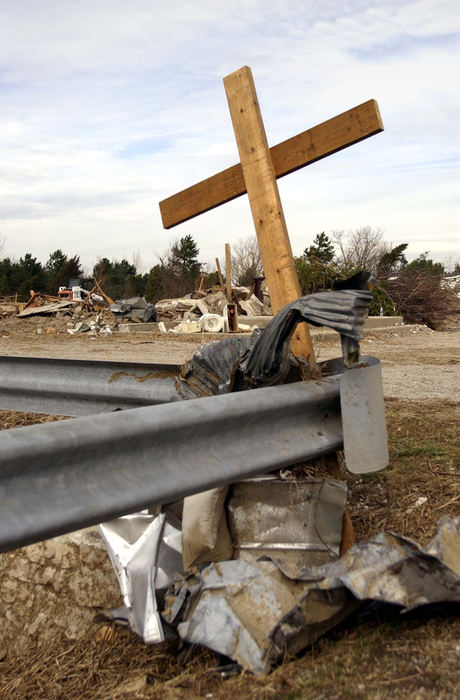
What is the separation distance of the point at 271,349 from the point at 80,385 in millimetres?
1038

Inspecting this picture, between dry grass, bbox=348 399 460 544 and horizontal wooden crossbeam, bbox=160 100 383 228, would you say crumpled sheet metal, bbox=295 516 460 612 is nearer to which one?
dry grass, bbox=348 399 460 544

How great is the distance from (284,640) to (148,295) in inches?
1768

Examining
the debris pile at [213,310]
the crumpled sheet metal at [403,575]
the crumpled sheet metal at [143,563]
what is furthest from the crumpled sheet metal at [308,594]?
the debris pile at [213,310]

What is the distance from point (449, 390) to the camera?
20.5 ft

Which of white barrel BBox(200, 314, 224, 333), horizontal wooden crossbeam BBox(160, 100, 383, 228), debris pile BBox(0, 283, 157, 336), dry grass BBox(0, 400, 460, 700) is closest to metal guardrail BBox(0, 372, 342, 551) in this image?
dry grass BBox(0, 400, 460, 700)

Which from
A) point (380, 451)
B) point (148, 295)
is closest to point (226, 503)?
point (380, 451)

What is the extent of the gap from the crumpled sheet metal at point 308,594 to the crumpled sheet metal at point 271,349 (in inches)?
27.6

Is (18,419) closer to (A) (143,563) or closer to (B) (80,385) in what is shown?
(B) (80,385)

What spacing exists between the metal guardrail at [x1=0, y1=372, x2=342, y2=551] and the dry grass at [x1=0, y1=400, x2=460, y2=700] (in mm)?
531

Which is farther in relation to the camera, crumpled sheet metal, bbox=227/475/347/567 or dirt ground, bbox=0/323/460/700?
crumpled sheet metal, bbox=227/475/347/567

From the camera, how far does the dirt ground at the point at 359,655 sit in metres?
1.64

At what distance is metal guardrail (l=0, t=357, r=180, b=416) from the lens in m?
2.95

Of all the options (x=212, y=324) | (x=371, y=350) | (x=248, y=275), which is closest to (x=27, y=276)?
(x=248, y=275)

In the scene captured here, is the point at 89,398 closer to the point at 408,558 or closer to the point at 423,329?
the point at 408,558
